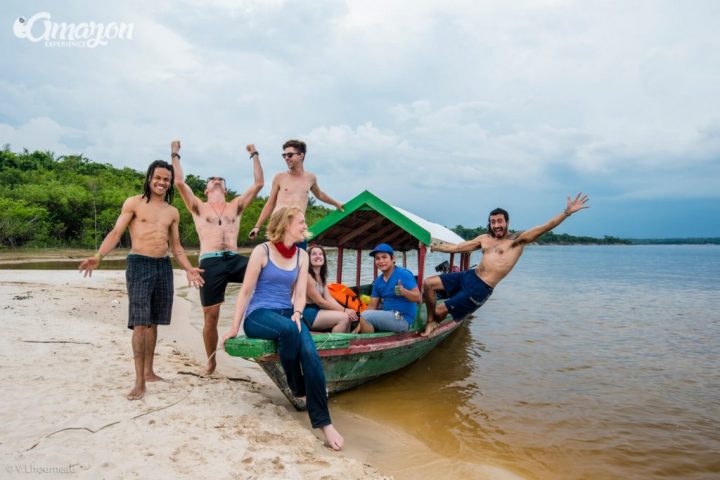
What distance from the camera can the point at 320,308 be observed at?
18.4 feet

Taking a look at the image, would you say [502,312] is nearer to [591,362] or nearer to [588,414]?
[591,362]

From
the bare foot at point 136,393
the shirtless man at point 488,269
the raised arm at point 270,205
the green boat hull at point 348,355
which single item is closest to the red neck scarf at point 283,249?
the green boat hull at point 348,355

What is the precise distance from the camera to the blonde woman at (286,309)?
3.92 m

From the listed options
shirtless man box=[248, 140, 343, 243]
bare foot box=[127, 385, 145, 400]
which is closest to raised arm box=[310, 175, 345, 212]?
shirtless man box=[248, 140, 343, 243]

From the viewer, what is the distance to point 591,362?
344 inches

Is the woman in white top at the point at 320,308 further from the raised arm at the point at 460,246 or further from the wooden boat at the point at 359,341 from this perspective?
the raised arm at the point at 460,246

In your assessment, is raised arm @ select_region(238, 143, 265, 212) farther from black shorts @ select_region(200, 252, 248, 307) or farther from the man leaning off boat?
the man leaning off boat

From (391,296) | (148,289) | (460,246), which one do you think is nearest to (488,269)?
(460,246)

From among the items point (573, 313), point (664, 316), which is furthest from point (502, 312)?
point (664, 316)

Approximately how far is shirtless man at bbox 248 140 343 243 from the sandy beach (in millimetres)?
2050

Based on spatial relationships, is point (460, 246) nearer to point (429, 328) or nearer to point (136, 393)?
point (429, 328)

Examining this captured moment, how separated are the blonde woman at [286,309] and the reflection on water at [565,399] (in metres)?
1.45

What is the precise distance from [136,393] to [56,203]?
3694cm

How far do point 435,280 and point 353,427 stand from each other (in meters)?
2.62
